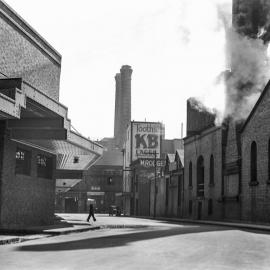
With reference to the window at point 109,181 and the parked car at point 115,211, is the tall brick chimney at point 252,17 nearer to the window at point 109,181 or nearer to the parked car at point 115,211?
the parked car at point 115,211

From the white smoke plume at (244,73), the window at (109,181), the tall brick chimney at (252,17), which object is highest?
the tall brick chimney at (252,17)

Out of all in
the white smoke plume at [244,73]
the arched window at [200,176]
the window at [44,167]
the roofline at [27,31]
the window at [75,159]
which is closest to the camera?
the roofline at [27,31]

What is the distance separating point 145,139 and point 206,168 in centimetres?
5165

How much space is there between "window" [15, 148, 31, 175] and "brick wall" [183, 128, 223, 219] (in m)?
22.1

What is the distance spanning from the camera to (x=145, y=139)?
99.9 metres

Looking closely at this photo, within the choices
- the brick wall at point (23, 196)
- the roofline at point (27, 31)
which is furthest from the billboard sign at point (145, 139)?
the roofline at point (27, 31)

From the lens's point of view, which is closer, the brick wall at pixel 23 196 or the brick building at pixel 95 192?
the brick wall at pixel 23 196

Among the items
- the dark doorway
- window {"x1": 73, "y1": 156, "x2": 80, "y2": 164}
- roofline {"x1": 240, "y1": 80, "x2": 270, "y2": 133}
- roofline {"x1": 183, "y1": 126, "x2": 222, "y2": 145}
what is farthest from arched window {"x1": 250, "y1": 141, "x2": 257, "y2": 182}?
the dark doorway

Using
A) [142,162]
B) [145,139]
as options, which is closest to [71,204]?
[145,139]

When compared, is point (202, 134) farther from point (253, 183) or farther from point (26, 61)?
point (26, 61)

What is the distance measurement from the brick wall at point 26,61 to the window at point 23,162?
11.5ft

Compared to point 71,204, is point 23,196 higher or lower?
higher

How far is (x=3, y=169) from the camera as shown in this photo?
2286 cm

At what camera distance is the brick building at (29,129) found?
20.4 metres
